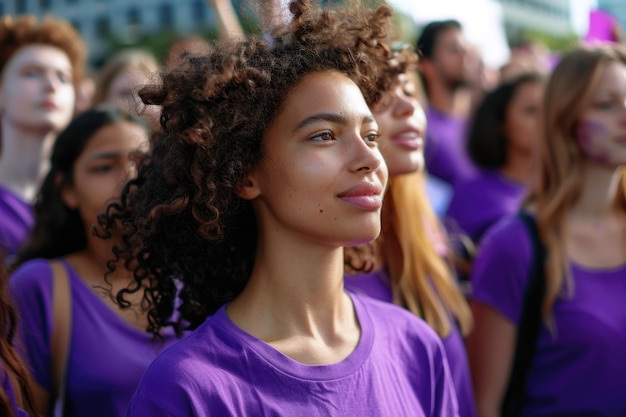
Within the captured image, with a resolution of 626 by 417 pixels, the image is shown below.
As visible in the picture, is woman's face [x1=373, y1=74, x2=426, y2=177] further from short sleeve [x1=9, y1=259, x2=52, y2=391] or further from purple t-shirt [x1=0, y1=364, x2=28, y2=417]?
purple t-shirt [x1=0, y1=364, x2=28, y2=417]

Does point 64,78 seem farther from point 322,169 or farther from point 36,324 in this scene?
point 322,169

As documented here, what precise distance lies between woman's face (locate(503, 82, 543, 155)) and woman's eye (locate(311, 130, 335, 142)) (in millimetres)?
3281

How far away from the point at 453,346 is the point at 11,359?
1.51m

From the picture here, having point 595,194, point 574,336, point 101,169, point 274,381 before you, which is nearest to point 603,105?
point 595,194

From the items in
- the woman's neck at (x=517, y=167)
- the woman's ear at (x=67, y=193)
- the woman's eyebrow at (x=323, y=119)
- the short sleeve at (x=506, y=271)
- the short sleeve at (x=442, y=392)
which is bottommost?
the woman's neck at (x=517, y=167)

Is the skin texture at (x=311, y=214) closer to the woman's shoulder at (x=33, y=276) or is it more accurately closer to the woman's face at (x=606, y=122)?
the woman's shoulder at (x=33, y=276)

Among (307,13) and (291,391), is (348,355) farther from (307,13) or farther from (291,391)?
(307,13)

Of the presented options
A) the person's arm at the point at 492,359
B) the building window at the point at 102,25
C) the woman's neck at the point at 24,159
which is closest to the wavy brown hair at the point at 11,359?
the person's arm at the point at 492,359

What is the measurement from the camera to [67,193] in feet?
11.4

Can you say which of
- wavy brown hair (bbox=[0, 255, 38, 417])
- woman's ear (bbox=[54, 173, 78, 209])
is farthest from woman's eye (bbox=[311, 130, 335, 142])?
woman's ear (bbox=[54, 173, 78, 209])

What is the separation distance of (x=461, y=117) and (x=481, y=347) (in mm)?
3739

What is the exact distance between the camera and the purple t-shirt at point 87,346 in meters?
2.86

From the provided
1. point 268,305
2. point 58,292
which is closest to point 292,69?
point 268,305

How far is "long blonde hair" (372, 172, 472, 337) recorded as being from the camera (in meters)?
3.18
